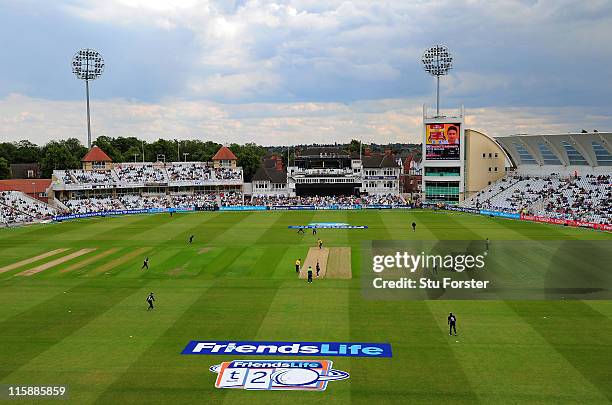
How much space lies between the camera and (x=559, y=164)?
72375 millimetres

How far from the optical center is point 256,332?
69.4 feet

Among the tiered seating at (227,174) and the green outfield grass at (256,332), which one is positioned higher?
the tiered seating at (227,174)

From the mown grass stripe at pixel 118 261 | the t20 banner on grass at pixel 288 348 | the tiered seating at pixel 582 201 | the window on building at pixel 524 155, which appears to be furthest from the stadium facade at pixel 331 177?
the t20 banner on grass at pixel 288 348

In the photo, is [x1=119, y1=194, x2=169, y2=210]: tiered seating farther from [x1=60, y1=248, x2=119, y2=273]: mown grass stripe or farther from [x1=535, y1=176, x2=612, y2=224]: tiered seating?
[x1=535, y1=176, x2=612, y2=224]: tiered seating

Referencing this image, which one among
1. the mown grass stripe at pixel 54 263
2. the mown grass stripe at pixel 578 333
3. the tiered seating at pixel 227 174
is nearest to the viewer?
the mown grass stripe at pixel 578 333

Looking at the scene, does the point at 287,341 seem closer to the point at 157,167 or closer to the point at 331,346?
the point at 331,346

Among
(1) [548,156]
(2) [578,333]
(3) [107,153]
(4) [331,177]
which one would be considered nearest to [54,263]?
(2) [578,333]

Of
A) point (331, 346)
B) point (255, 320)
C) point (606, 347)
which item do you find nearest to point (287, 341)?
point (331, 346)

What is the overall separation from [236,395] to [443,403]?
6.02 meters

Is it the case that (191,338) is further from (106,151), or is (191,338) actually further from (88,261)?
(106,151)

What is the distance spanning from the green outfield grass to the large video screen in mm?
43083

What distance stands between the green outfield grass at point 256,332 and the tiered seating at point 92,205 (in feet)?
115

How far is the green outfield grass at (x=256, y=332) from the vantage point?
632 inches

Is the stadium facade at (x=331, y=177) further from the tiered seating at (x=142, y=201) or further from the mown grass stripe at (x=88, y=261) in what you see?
the mown grass stripe at (x=88, y=261)
